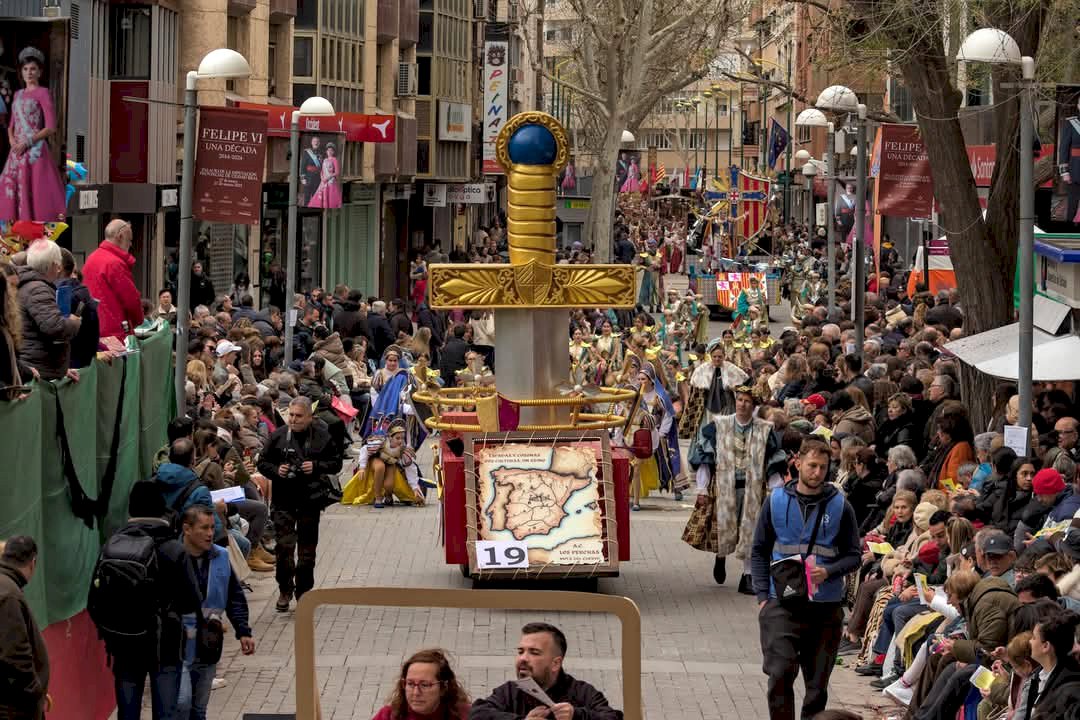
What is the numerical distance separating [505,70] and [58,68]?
43.9 m

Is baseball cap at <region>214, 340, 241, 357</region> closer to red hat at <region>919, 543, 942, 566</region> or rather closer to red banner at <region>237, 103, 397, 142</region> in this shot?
red hat at <region>919, 543, 942, 566</region>

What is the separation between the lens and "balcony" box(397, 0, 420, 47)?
188ft

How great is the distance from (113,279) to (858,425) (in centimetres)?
685

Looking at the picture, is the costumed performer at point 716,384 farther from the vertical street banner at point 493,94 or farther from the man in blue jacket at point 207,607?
the vertical street banner at point 493,94

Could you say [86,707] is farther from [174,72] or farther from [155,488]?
[174,72]

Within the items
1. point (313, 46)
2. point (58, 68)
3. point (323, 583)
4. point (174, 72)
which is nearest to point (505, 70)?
point (313, 46)

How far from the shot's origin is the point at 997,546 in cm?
1146

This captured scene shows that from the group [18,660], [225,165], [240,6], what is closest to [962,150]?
[225,165]

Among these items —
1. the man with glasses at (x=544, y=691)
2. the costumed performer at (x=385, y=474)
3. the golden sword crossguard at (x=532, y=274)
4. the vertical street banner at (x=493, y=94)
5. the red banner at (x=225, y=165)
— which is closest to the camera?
the man with glasses at (x=544, y=691)

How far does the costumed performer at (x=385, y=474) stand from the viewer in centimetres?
2275

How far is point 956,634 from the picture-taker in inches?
462

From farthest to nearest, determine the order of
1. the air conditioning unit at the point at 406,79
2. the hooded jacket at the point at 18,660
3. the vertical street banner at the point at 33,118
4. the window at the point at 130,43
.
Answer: the air conditioning unit at the point at 406,79, the window at the point at 130,43, the vertical street banner at the point at 33,118, the hooded jacket at the point at 18,660

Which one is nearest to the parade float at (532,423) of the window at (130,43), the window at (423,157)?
the window at (130,43)

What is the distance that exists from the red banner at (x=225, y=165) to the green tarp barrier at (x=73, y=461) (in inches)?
210
